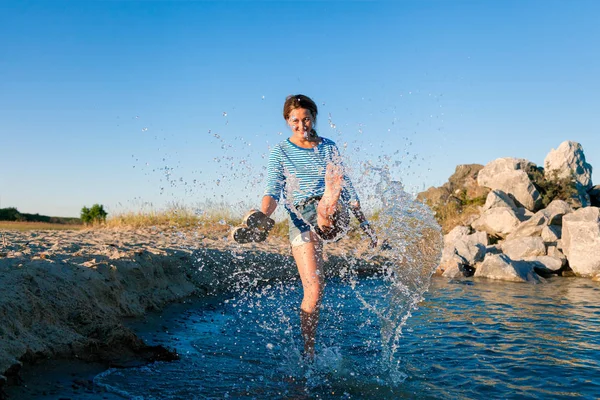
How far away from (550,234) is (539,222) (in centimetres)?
88

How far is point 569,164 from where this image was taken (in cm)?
1872

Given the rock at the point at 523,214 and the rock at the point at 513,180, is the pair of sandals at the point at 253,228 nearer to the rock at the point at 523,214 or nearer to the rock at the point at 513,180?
the rock at the point at 523,214

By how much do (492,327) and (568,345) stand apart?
3.30ft

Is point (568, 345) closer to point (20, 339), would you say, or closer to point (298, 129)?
point (298, 129)

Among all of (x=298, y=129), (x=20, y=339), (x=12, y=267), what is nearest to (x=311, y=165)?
(x=298, y=129)

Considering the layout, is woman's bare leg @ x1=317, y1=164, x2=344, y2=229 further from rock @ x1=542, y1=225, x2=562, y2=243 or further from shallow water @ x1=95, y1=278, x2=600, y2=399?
rock @ x1=542, y1=225, x2=562, y2=243

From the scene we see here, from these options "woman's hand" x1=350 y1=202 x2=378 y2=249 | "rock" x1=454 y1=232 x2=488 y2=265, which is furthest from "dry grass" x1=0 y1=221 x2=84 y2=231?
"woman's hand" x1=350 y1=202 x2=378 y2=249

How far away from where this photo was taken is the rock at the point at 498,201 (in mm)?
16328

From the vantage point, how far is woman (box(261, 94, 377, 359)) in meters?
4.23

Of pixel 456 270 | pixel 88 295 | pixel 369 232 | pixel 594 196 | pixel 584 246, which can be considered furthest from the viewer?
pixel 594 196

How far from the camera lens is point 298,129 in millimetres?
4410

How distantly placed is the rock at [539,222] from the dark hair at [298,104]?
1173 cm

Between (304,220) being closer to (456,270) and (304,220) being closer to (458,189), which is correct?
(456,270)

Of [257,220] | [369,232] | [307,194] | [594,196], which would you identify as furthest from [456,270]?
[594,196]
